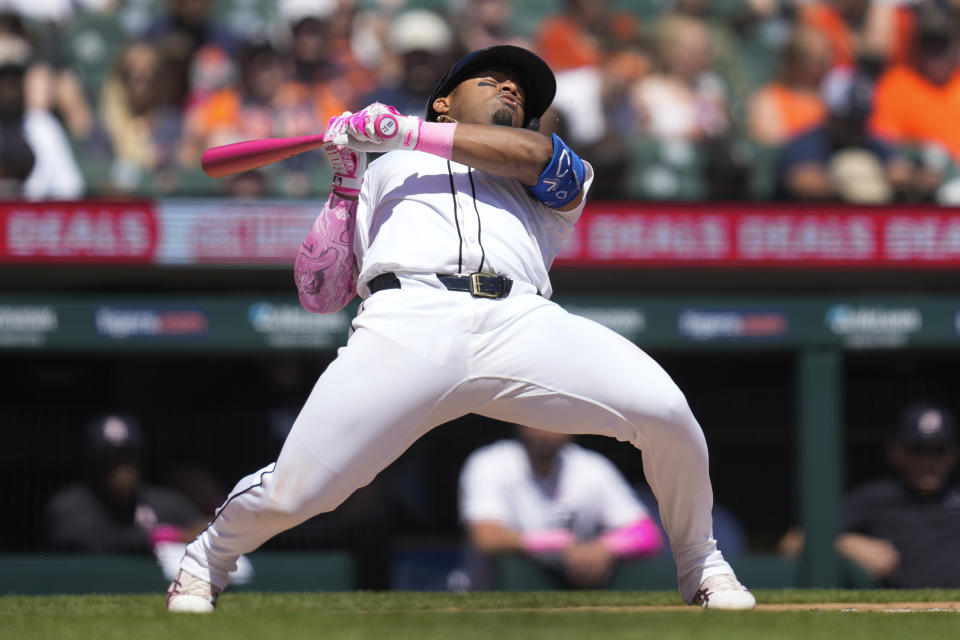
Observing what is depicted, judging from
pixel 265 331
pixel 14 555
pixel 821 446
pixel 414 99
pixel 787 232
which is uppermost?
pixel 414 99

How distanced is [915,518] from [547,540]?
1.54m

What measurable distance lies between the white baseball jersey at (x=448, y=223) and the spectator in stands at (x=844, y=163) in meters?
3.48

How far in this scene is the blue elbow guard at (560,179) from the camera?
322cm

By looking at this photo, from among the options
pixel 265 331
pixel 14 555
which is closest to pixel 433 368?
pixel 265 331

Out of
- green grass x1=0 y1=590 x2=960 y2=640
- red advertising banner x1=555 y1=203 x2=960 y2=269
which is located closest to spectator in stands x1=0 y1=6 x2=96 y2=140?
red advertising banner x1=555 y1=203 x2=960 y2=269

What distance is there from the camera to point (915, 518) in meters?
5.74

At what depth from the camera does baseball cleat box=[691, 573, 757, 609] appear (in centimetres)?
331

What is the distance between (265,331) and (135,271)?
2.19ft

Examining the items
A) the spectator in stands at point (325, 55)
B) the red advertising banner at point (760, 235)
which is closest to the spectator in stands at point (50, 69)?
the spectator in stands at point (325, 55)

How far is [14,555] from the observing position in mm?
6008

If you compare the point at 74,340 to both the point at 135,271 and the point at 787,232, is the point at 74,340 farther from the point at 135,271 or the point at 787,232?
the point at 787,232

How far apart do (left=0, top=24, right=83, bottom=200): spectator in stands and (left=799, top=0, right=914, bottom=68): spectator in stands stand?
4349 mm

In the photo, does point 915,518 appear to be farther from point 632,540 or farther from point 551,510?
point 551,510

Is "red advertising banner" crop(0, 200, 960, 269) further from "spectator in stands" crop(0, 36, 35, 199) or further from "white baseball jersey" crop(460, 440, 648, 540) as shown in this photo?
"white baseball jersey" crop(460, 440, 648, 540)
